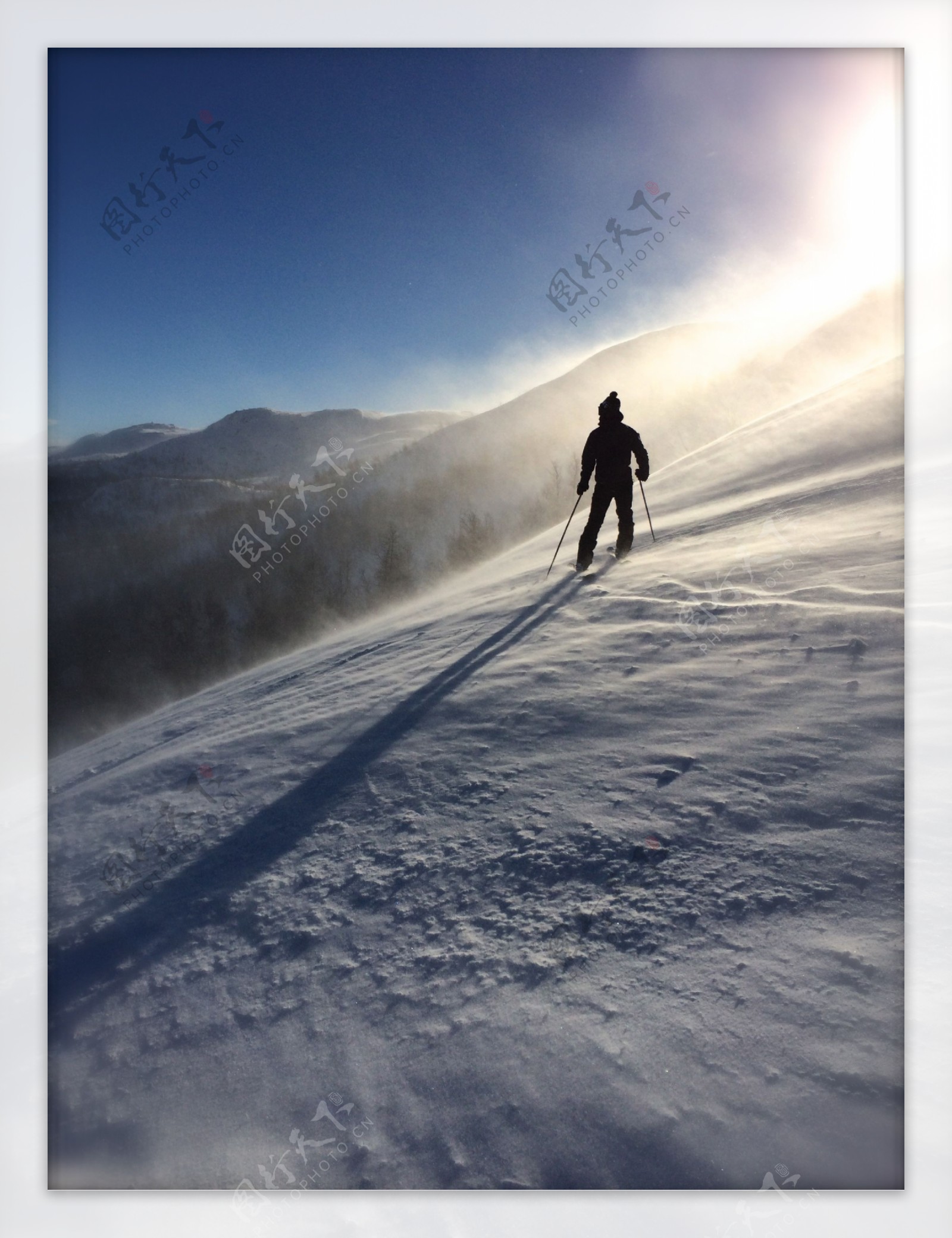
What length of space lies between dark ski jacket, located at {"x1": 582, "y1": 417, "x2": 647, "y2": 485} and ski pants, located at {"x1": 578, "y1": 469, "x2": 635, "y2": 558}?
0.8 inches

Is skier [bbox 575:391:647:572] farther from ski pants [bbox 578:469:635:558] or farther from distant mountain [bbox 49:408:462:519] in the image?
distant mountain [bbox 49:408:462:519]

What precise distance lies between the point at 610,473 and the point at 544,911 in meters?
1.76

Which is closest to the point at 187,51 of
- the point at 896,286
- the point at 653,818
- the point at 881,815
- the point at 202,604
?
the point at 202,604

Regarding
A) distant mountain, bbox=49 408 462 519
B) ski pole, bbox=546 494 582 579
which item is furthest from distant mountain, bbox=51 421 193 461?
ski pole, bbox=546 494 582 579

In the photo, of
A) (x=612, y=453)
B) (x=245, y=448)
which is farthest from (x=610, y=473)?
(x=245, y=448)

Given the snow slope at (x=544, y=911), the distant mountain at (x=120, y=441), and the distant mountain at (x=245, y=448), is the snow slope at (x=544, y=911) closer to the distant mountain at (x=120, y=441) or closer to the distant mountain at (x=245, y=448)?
the distant mountain at (x=245, y=448)

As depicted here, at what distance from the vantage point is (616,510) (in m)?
3.04

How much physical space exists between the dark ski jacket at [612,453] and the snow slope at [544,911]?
499 millimetres

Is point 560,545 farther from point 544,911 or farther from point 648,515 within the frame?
point 544,911

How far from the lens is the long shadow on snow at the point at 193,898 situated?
2295 mm

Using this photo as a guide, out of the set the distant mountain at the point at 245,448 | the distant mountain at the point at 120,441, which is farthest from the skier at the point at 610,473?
the distant mountain at the point at 120,441

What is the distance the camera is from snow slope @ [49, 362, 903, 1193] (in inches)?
80.3

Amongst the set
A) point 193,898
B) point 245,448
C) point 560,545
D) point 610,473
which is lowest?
point 193,898

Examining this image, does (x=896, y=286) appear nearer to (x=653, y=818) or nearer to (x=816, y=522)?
(x=816, y=522)
